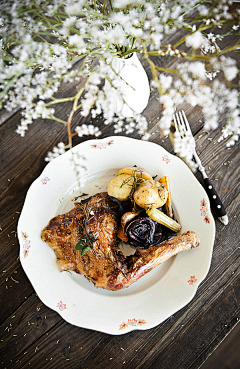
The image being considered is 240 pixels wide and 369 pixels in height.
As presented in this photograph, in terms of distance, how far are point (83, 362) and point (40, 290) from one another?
54cm

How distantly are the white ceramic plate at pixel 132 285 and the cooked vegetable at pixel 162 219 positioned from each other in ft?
0.31

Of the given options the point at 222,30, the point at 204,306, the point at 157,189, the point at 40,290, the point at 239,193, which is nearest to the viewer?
the point at 157,189

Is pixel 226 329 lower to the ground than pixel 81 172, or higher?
lower

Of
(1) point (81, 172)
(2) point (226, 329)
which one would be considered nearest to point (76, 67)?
(1) point (81, 172)

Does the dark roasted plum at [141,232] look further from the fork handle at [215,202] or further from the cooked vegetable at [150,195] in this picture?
the fork handle at [215,202]

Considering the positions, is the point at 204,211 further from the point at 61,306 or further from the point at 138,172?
the point at 61,306

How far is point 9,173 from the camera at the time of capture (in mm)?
1921

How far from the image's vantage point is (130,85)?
1459mm

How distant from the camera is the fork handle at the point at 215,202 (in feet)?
5.83

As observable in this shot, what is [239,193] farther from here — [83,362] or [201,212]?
[83,362]

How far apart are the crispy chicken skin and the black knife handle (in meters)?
0.30

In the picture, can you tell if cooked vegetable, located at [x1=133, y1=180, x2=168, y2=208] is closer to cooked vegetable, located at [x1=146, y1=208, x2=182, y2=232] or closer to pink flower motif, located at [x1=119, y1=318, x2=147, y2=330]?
cooked vegetable, located at [x1=146, y1=208, x2=182, y2=232]

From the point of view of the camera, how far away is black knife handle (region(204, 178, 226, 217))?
5.83 ft

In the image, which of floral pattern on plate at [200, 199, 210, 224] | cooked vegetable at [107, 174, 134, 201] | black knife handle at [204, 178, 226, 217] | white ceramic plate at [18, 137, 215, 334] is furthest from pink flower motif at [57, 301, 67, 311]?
black knife handle at [204, 178, 226, 217]
